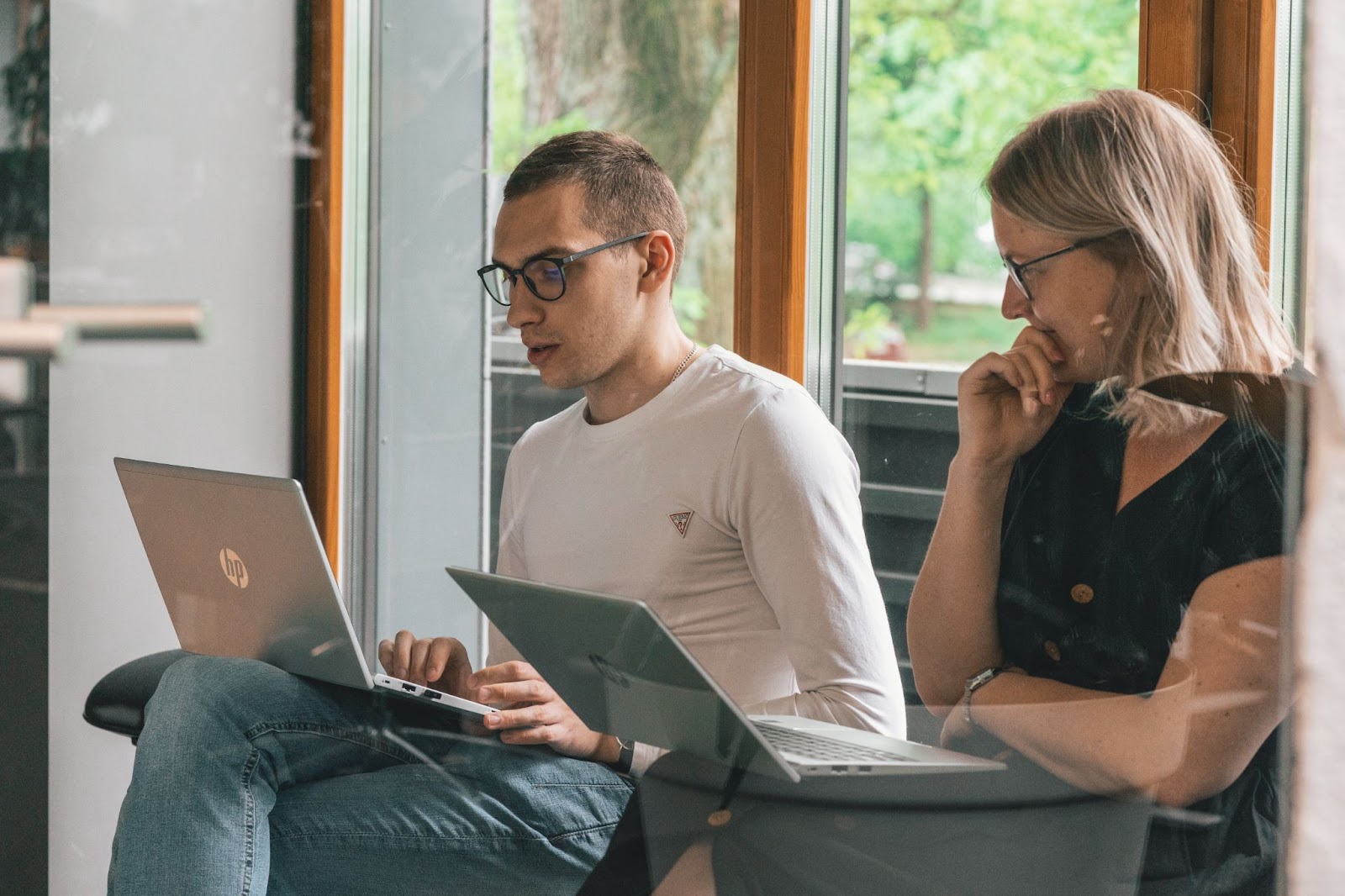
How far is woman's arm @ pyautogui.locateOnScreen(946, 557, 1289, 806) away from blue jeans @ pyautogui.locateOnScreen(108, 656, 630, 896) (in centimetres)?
45

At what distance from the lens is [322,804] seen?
1.39 metres

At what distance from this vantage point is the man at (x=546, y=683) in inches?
52.2

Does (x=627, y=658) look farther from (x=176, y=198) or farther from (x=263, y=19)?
(x=263, y=19)

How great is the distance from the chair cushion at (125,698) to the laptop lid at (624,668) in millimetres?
556

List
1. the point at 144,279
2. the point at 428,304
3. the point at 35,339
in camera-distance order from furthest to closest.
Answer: the point at 428,304
the point at 144,279
the point at 35,339

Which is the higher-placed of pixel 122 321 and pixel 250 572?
pixel 122 321

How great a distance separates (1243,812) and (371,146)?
209cm

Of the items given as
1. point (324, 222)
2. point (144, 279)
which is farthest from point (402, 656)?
point (324, 222)

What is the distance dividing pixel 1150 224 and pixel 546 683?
2.45ft

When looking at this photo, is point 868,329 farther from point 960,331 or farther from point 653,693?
point 653,693

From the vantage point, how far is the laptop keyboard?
1.05 meters

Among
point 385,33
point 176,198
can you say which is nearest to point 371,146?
point 385,33

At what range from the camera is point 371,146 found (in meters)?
2.54

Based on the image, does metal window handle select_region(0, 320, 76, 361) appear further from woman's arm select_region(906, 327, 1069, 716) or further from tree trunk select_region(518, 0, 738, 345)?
tree trunk select_region(518, 0, 738, 345)
